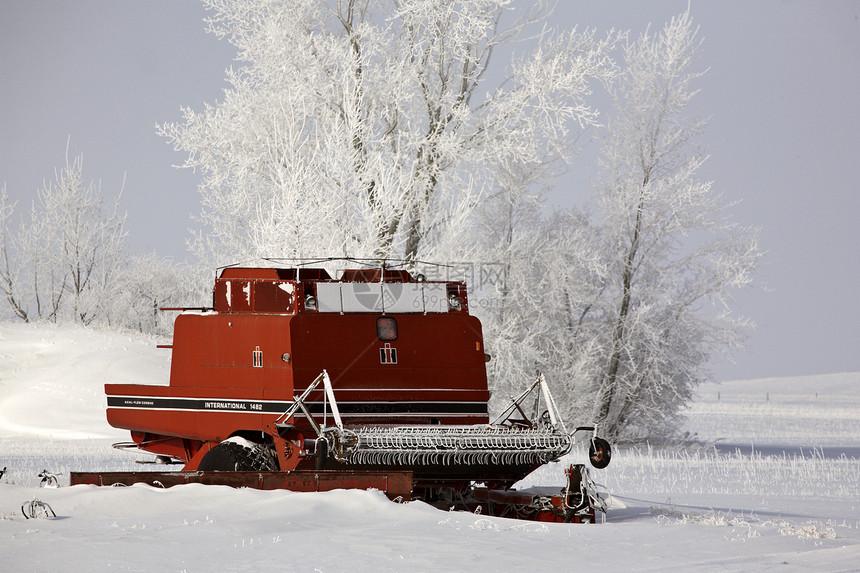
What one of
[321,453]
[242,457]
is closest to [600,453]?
[321,453]

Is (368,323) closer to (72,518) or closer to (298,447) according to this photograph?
(298,447)

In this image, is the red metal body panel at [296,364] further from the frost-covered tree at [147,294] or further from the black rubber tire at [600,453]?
the frost-covered tree at [147,294]

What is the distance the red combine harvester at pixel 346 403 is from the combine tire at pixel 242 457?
0.05 feet

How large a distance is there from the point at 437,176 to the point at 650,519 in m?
14.1

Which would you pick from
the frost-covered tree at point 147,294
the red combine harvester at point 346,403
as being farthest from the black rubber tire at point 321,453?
the frost-covered tree at point 147,294

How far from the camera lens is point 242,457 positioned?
10.4m

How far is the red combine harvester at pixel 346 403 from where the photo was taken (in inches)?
383

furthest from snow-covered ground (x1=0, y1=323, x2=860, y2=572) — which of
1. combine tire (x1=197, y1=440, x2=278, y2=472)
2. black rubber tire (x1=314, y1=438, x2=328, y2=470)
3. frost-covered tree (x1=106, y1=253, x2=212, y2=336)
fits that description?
frost-covered tree (x1=106, y1=253, x2=212, y2=336)

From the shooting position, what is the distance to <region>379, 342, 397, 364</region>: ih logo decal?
11070 millimetres

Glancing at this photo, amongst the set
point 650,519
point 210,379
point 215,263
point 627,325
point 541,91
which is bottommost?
point 650,519

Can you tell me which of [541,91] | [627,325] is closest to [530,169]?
[541,91]

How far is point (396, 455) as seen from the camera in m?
9.73

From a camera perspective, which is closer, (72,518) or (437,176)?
(72,518)

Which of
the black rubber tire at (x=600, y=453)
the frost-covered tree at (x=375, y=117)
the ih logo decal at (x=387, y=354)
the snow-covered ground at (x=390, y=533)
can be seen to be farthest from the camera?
the frost-covered tree at (x=375, y=117)
